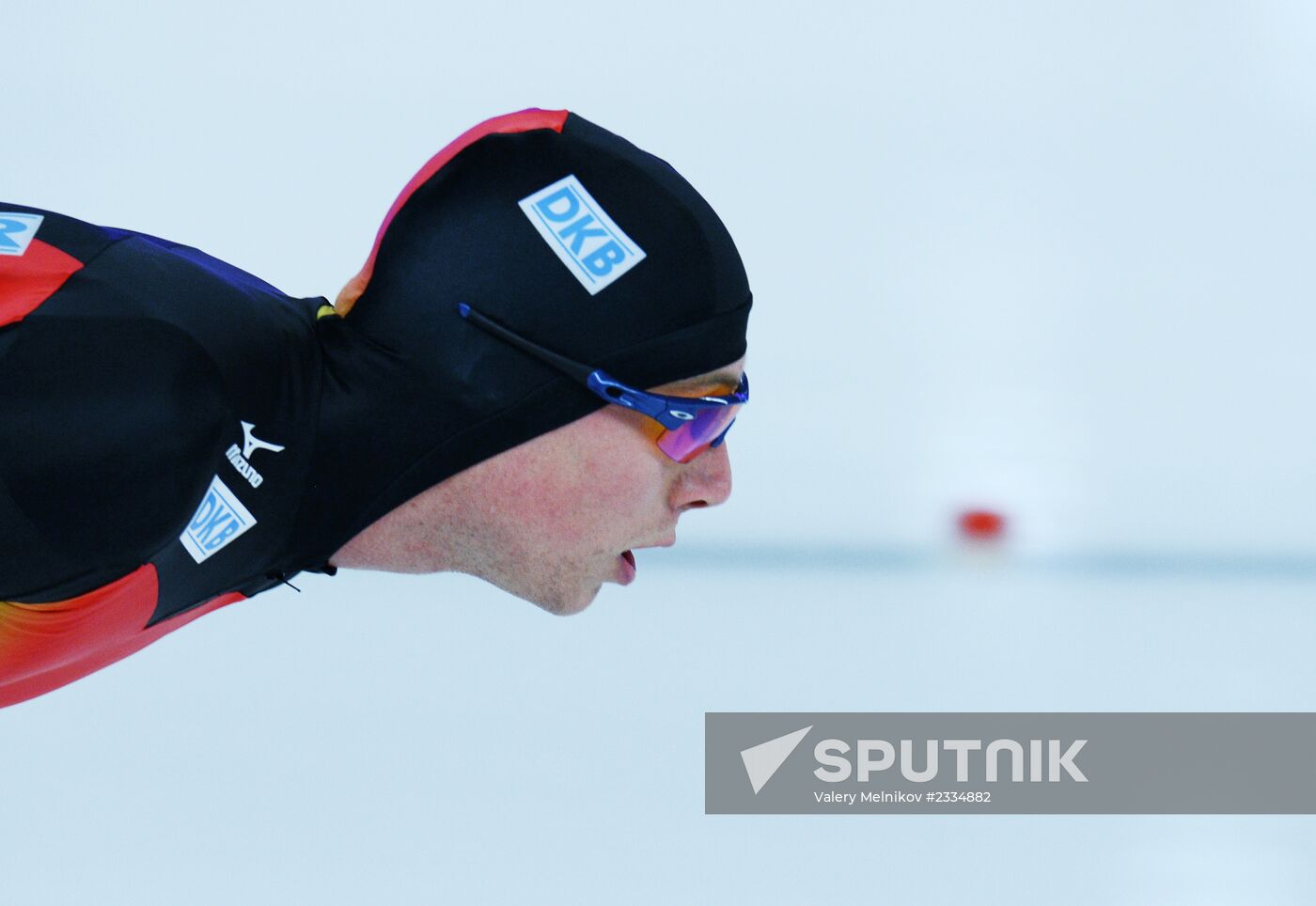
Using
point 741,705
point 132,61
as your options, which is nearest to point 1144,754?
point 741,705

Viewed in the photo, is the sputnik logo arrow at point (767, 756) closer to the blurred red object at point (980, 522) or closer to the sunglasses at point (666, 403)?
the blurred red object at point (980, 522)

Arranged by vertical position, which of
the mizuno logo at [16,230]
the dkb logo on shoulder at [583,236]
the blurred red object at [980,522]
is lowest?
the mizuno logo at [16,230]

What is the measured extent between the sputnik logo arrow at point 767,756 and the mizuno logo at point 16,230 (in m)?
1.31

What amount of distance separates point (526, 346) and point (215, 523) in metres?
0.31

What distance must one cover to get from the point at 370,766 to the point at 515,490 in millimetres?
874

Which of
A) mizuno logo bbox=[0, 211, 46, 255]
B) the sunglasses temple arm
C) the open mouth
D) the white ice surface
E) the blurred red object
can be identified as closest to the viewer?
mizuno logo bbox=[0, 211, 46, 255]

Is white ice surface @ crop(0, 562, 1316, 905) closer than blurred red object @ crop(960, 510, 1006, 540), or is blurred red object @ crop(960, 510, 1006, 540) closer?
white ice surface @ crop(0, 562, 1316, 905)

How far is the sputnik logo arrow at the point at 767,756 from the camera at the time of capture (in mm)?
2238

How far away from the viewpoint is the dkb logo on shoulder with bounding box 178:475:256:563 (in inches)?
51.1

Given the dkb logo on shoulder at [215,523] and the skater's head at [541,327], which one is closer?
the dkb logo on shoulder at [215,523]

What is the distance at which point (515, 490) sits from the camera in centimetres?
145

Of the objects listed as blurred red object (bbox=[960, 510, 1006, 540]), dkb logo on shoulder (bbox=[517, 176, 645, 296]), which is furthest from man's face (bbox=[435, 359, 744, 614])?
blurred red object (bbox=[960, 510, 1006, 540])
